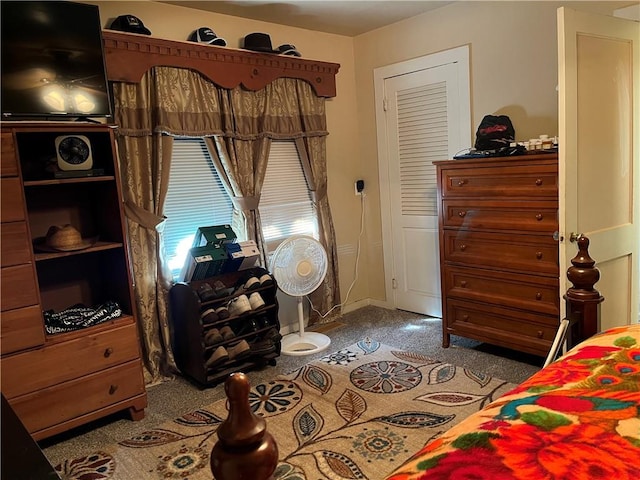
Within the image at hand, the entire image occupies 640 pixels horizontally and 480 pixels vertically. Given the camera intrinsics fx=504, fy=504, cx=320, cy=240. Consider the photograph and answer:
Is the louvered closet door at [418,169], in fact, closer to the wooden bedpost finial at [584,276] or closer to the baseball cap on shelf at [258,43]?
the baseball cap on shelf at [258,43]

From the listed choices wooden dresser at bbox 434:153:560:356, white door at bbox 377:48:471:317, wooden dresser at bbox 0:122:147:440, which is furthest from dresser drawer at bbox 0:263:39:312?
white door at bbox 377:48:471:317

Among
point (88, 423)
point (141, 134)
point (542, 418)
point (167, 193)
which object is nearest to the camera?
point (542, 418)

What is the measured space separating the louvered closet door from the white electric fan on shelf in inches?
39.1

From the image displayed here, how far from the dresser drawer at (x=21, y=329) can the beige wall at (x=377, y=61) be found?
178 cm

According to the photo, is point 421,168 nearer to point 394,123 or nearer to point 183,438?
point 394,123

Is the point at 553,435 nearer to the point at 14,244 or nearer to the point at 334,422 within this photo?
the point at 334,422

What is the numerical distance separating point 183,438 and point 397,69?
3092 mm

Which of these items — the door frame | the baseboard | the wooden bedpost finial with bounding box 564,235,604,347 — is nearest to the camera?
the wooden bedpost finial with bounding box 564,235,604,347

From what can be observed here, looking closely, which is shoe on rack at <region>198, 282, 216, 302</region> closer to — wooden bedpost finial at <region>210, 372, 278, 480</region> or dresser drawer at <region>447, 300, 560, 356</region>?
dresser drawer at <region>447, 300, 560, 356</region>

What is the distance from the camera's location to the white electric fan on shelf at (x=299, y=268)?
343 cm

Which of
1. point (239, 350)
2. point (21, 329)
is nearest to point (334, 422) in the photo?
point (239, 350)

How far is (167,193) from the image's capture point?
330 centimetres

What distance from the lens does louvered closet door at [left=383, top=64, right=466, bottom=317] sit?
3820mm

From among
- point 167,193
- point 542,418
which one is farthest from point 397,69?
point 542,418
